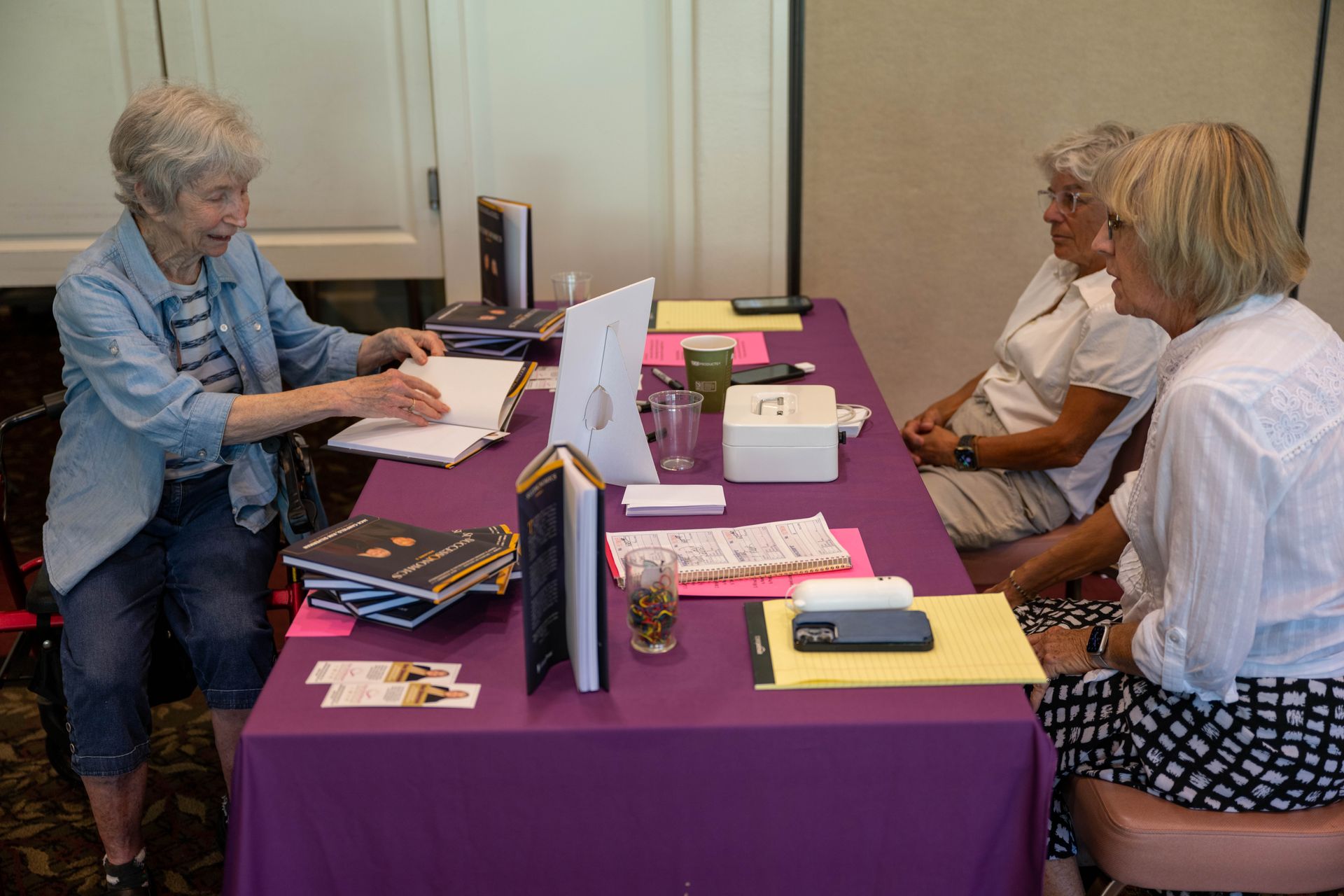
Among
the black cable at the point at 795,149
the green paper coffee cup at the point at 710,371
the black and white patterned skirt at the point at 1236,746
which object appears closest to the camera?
the black and white patterned skirt at the point at 1236,746

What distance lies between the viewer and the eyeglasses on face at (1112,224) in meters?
1.63

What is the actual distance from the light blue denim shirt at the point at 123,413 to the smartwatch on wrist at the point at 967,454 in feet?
4.65

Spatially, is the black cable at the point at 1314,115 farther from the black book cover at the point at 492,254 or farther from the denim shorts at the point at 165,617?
the denim shorts at the point at 165,617

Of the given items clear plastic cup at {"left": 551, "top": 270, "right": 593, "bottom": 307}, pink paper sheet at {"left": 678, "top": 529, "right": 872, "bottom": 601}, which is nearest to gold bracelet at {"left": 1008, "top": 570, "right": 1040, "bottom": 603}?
pink paper sheet at {"left": 678, "top": 529, "right": 872, "bottom": 601}

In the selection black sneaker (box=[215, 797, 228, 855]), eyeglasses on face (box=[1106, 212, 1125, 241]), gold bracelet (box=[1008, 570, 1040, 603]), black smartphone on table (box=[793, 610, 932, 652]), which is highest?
eyeglasses on face (box=[1106, 212, 1125, 241])

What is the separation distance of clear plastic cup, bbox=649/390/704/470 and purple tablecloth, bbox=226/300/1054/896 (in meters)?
0.68

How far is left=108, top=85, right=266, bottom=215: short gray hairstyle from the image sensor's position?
202 centimetres

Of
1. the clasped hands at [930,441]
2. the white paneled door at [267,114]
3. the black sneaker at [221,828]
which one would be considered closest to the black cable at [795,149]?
the clasped hands at [930,441]

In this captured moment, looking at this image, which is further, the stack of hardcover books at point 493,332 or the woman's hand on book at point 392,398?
the stack of hardcover books at point 493,332

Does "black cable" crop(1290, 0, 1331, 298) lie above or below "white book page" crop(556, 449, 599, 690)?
above

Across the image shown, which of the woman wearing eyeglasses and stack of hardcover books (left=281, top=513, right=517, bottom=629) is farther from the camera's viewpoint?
the woman wearing eyeglasses

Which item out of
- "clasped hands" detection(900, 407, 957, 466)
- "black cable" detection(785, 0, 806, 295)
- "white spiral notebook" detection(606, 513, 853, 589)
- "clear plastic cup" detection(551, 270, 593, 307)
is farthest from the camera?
"black cable" detection(785, 0, 806, 295)

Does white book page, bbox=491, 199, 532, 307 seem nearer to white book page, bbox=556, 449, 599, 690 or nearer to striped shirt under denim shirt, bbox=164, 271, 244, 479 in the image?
striped shirt under denim shirt, bbox=164, 271, 244, 479

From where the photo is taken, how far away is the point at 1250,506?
1395mm
